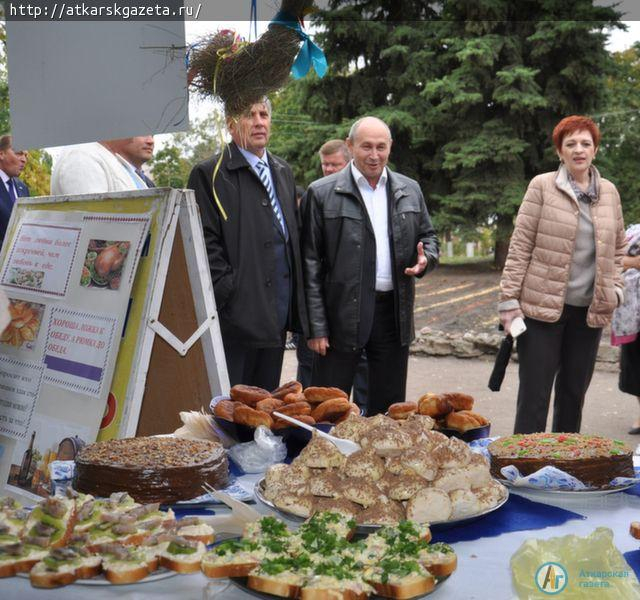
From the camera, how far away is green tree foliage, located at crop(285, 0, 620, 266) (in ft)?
56.4

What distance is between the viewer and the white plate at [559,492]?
1.90 metres

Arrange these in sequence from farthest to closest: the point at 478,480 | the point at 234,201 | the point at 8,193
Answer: the point at 8,193, the point at 234,201, the point at 478,480

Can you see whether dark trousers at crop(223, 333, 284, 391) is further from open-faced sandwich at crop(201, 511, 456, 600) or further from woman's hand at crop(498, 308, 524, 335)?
open-faced sandwich at crop(201, 511, 456, 600)

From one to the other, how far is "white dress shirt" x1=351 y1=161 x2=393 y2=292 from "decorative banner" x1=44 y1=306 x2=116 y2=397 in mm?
1890

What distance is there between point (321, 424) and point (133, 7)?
1448 millimetres

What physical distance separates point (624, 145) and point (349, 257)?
16.2 metres

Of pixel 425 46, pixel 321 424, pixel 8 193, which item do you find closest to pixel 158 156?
pixel 425 46

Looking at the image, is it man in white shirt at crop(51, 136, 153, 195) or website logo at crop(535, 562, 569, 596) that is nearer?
website logo at crop(535, 562, 569, 596)

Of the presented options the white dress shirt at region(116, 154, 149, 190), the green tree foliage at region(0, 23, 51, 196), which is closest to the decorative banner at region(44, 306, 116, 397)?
the white dress shirt at region(116, 154, 149, 190)

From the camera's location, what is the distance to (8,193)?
20.0ft

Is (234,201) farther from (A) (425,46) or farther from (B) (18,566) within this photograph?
(A) (425,46)

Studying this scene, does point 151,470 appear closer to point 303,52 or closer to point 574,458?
point 574,458

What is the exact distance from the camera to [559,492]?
1903 millimetres

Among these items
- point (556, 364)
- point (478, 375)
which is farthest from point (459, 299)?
point (556, 364)
